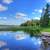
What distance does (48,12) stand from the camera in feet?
6.47

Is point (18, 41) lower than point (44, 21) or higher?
lower

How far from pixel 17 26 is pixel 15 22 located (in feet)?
0.19

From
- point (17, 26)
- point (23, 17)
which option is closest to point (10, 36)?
point (17, 26)

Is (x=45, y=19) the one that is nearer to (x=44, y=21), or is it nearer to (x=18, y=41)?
(x=44, y=21)

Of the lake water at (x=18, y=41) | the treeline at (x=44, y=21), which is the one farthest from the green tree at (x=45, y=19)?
the lake water at (x=18, y=41)

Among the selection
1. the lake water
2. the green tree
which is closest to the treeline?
the green tree

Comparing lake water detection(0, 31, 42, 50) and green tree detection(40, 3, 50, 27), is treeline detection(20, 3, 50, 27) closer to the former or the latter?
green tree detection(40, 3, 50, 27)

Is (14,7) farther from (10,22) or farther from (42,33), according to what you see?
(42,33)

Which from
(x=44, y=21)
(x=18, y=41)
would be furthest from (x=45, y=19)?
(x=18, y=41)

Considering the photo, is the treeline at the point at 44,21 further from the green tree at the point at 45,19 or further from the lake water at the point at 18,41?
the lake water at the point at 18,41

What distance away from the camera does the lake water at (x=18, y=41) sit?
6.25 ft

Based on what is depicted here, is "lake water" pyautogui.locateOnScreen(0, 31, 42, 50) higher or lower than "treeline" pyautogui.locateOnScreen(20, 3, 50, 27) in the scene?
lower

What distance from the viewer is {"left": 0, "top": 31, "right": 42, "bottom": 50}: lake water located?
191 centimetres

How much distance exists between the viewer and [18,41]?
1921mm
